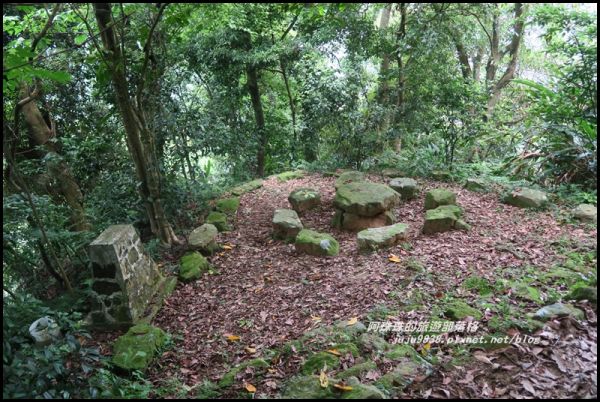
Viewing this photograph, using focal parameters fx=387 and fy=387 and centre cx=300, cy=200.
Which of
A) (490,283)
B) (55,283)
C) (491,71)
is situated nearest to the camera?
(490,283)

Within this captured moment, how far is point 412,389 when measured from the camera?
260cm

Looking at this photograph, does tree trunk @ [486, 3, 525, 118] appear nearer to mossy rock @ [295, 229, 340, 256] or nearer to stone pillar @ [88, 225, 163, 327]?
mossy rock @ [295, 229, 340, 256]

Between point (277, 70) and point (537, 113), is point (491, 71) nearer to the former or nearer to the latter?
point (537, 113)

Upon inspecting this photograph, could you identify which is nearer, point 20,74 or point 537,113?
point 20,74

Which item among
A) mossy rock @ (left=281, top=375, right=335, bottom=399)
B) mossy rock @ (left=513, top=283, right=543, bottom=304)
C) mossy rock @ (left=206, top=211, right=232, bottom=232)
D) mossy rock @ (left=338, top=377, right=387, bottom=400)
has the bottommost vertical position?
mossy rock @ (left=281, top=375, right=335, bottom=399)

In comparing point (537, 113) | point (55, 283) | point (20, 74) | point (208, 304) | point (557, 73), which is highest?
point (20, 74)

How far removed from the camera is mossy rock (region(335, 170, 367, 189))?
22.5ft

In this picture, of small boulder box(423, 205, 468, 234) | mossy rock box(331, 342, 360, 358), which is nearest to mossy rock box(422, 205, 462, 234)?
small boulder box(423, 205, 468, 234)

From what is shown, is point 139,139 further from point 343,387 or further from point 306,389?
point 343,387

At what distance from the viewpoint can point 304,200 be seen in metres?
6.29

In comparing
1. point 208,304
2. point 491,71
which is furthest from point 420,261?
point 491,71

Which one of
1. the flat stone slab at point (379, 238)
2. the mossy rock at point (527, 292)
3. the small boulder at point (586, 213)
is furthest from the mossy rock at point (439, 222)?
the mossy rock at point (527, 292)

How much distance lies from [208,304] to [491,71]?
9065 millimetres

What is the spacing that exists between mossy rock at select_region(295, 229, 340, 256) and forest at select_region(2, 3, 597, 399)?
0.13 feet
